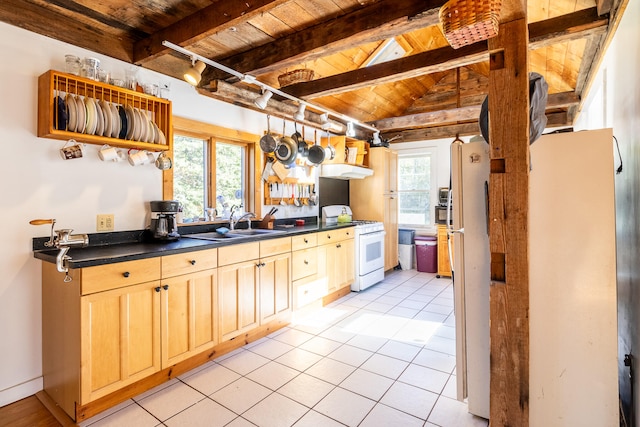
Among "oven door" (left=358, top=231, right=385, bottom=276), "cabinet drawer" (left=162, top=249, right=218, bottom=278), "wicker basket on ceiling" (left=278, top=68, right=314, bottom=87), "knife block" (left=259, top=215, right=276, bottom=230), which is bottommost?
"oven door" (left=358, top=231, right=385, bottom=276)

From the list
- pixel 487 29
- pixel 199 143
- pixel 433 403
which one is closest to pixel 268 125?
pixel 199 143

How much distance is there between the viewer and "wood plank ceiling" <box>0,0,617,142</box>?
2111mm

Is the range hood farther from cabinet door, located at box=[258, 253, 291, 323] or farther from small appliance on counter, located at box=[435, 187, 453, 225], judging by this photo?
cabinet door, located at box=[258, 253, 291, 323]

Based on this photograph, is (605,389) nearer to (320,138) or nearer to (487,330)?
(487,330)

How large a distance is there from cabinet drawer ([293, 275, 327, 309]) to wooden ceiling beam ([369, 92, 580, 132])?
2.71 m

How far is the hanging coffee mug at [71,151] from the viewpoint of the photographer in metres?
2.17

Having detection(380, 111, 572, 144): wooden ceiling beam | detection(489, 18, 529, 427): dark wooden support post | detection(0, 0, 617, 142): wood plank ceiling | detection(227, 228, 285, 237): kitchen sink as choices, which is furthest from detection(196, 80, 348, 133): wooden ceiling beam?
detection(489, 18, 529, 427): dark wooden support post

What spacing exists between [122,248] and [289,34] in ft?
6.61

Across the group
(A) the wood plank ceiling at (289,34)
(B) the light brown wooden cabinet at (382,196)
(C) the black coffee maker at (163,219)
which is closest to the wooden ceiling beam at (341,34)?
(A) the wood plank ceiling at (289,34)

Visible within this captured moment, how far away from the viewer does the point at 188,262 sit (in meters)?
2.31

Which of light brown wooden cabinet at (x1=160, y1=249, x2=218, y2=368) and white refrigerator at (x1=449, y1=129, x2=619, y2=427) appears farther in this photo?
light brown wooden cabinet at (x1=160, y1=249, x2=218, y2=368)

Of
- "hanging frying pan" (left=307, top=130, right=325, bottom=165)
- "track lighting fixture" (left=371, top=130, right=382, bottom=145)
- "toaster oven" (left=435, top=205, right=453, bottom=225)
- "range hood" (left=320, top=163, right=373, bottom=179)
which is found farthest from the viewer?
"toaster oven" (left=435, top=205, right=453, bottom=225)

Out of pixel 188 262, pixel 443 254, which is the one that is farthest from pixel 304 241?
pixel 443 254

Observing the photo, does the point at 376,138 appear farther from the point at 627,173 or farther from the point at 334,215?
the point at 627,173
